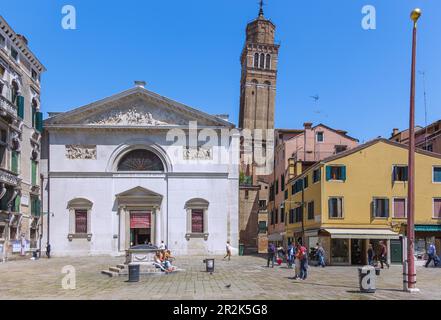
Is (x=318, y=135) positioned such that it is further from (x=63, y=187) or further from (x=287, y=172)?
(x=63, y=187)

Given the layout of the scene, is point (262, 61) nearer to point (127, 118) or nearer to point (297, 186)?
point (127, 118)

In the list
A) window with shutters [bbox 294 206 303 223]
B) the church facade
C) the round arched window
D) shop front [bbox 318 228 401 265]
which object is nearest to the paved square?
shop front [bbox 318 228 401 265]

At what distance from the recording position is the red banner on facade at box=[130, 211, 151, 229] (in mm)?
43469

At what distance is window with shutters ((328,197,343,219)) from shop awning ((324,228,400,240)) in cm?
102

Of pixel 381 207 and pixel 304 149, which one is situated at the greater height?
pixel 304 149

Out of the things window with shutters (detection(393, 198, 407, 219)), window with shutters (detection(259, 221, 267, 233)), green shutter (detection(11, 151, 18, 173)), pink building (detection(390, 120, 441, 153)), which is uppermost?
pink building (detection(390, 120, 441, 153))

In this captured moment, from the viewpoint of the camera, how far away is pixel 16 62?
3744 cm

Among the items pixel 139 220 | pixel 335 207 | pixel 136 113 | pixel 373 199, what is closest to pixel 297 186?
pixel 335 207

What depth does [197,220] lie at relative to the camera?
144ft

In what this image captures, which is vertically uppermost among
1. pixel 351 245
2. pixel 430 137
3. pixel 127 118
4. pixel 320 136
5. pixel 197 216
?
pixel 127 118

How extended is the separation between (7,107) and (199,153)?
53.2ft

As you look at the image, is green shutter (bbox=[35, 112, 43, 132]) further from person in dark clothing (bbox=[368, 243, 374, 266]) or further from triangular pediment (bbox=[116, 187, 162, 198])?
person in dark clothing (bbox=[368, 243, 374, 266])

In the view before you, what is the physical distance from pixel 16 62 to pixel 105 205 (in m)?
13.6
